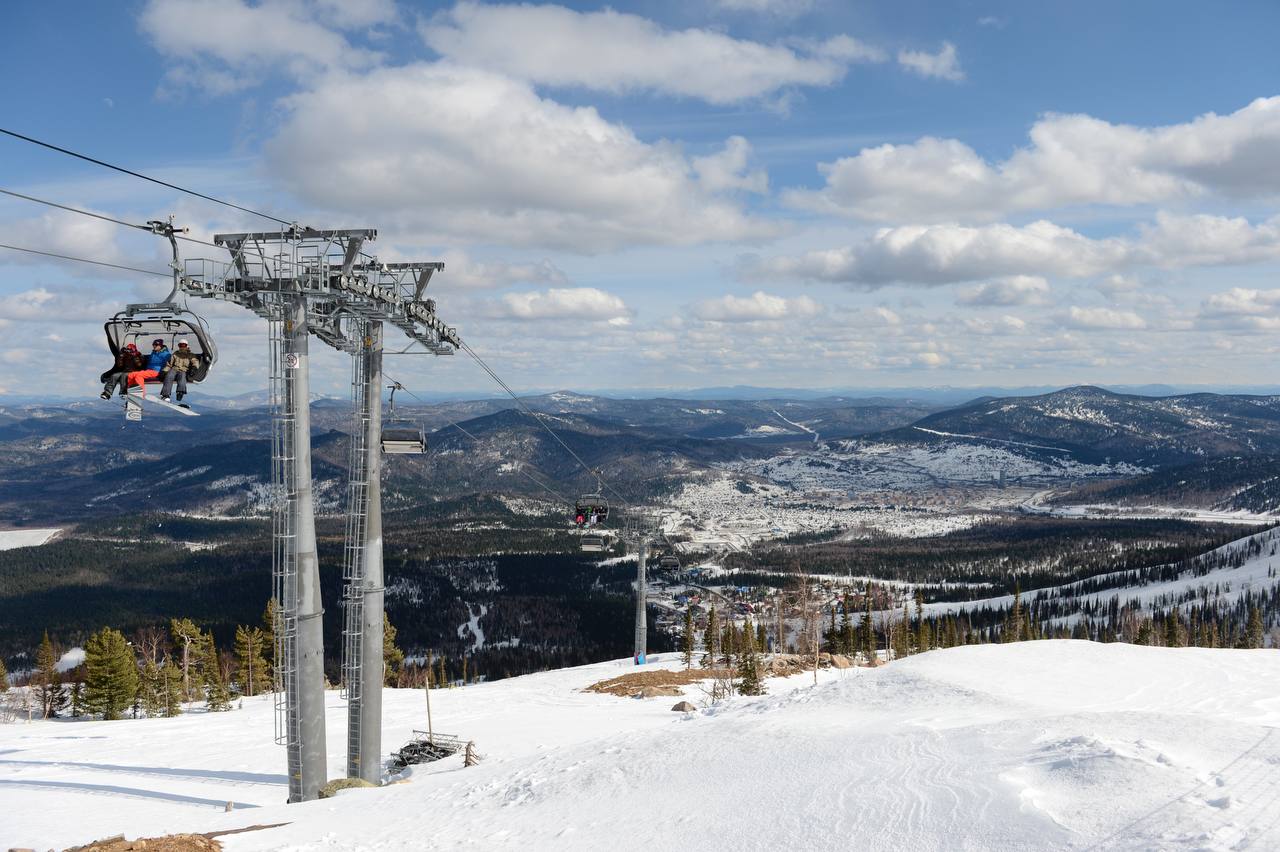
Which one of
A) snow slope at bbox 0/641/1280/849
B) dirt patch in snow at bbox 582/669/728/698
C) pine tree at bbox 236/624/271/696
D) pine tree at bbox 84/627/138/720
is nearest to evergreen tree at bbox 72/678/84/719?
pine tree at bbox 84/627/138/720

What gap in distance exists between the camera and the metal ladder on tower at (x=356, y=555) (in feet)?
76.0

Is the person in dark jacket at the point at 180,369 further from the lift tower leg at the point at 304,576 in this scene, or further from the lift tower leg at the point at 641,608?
the lift tower leg at the point at 641,608

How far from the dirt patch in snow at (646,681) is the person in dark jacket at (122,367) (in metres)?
31.7

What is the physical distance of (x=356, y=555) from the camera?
23.7 metres

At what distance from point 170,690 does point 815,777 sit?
2601 inches

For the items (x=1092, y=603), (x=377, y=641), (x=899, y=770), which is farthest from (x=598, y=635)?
(x=899, y=770)

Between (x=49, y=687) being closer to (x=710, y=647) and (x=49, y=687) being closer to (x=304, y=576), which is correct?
(x=710, y=647)

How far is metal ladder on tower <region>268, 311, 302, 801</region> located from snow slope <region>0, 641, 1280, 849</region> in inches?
77.5

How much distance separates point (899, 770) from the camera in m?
14.6

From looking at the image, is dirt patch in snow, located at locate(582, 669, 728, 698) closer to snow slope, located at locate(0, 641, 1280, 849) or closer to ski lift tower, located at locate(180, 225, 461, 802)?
snow slope, located at locate(0, 641, 1280, 849)

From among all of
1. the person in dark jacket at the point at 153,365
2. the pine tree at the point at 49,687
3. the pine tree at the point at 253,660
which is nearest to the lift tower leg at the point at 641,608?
the pine tree at the point at 253,660

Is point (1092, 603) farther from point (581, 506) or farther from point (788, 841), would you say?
point (788, 841)

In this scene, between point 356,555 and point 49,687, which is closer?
point 356,555

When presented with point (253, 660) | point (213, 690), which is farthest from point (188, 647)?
point (253, 660)
